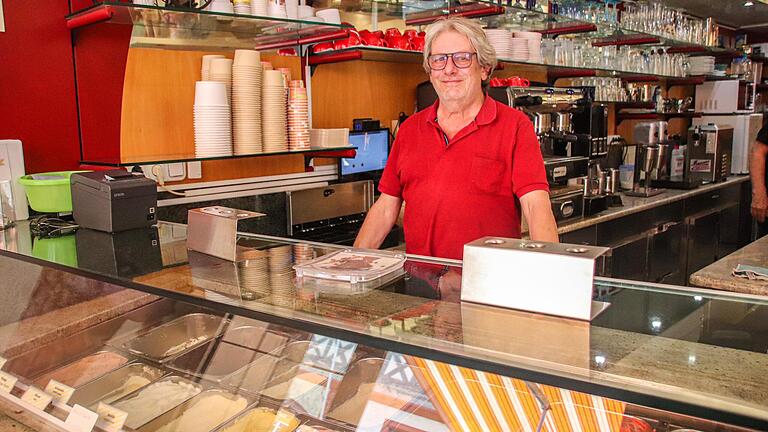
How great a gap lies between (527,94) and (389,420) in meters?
3.07

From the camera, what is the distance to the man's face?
228cm

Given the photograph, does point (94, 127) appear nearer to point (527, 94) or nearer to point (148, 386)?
point (148, 386)

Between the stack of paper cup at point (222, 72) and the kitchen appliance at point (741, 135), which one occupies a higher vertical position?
the stack of paper cup at point (222, 72)

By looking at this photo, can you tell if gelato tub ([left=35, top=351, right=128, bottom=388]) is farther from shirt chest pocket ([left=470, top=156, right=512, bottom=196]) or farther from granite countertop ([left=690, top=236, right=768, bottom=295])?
granite countertop ([left=690, top=236, right=768, bottom=295])

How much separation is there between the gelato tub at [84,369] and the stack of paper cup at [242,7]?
1.44 m

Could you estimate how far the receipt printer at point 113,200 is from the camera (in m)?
2.07

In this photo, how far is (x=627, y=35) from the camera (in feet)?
18.5

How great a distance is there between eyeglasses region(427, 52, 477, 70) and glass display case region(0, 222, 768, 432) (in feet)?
2.85

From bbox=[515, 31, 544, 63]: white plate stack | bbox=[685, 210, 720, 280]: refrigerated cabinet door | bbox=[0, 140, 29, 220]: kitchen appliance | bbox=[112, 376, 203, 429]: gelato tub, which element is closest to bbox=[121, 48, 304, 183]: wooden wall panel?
bbox=[0, 140, 29, 220]: kitchen appliance

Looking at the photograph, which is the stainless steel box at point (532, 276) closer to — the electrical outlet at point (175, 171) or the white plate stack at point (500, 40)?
the electrical outlet at point (175, 171)

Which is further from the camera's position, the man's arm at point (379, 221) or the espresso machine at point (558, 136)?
the espresso machine at point (558, 136)

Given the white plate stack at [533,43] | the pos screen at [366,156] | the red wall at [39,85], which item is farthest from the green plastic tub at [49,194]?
the white plate stack at [533,43]

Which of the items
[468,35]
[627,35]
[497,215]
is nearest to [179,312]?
[497,215]

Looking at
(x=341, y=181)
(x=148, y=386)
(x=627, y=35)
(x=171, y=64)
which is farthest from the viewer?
(x=627, y=35)
